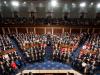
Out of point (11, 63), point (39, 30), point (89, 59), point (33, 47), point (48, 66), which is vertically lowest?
point (48, 66)

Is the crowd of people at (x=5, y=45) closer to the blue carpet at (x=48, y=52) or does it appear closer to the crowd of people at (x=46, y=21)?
the blue carpet at (x=48, y=52)

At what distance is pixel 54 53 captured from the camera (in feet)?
60.2

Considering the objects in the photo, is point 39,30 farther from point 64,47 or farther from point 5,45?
point 5,45

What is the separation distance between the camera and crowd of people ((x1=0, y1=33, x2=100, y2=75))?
51.0 feet

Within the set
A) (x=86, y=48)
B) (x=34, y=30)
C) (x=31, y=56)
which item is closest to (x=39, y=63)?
(x=31, y=56)

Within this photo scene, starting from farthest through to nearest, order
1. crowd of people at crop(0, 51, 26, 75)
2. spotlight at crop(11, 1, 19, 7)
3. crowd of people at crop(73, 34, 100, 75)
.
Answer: spotlight at crop(11, 1, 19, 7) < crowd of people at crop(73, 34, 100, 75) < crowd of people at crop(0, 51, 26, 75)

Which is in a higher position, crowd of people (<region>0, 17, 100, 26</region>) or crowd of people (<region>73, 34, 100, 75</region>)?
crowd of people (<region>0, 17, 100, 26</region>)

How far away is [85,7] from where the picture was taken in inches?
1091

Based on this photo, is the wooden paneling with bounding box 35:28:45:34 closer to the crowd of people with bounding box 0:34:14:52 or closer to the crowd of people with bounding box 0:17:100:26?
the crowd of people with bounding box 0:17:100:26

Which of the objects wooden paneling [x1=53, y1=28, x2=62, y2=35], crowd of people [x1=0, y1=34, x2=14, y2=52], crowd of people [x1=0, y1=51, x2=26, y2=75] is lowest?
crowd of people [x1=0, y1=51, x2=26, y2=75]

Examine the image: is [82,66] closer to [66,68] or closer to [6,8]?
[66,68]

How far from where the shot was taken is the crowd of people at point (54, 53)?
15537mm

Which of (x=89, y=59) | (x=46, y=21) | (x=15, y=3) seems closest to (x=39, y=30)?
(x=46, y=21)

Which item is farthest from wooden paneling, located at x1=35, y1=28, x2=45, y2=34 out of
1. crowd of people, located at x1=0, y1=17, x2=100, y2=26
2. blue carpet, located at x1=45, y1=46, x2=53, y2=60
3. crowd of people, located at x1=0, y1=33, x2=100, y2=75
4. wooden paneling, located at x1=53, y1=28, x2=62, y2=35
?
blue carpet, located at x1=45, y1=46, x2=53, y2=60
